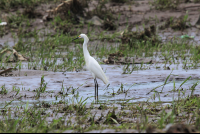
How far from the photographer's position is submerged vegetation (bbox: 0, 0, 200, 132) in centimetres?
388

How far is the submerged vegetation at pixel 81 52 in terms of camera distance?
388cm

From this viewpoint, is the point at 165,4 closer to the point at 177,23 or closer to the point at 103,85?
the point at 177,23

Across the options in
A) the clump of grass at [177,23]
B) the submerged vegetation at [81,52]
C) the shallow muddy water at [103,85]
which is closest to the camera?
the submerged vegetation at [81,52]

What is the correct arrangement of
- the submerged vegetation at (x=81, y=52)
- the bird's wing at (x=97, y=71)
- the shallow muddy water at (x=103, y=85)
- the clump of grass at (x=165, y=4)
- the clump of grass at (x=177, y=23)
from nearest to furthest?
the submerged vegetation at (x=81, y=52) → the shallow muddy water at (x=103, y=85) → the bird's wing at (x=97, y=71) → the clump of grass at (x=177, y=23) → the clump of grass at (x=165, y=4)

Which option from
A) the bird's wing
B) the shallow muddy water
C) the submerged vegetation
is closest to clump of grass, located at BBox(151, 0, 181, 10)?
the submerged vegetation

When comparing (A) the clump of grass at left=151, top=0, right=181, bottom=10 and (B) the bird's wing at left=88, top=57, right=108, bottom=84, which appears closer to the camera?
(B) the bird's wing at left=88, top=57, right=108, bottom=84

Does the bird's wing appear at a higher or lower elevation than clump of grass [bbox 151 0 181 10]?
lower

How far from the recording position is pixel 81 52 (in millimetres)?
8336

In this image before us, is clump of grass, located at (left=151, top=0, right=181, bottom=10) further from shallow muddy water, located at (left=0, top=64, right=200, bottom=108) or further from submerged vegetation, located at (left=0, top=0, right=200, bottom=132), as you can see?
shallow muddy water, located at (left=0, top=64, right=200, bottom=108)

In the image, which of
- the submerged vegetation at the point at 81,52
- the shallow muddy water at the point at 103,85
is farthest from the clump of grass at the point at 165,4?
the shallow muddy water at the point at 103,85

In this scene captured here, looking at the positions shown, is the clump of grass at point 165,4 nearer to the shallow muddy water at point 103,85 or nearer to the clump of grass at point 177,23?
the clump of grass at point 177,23

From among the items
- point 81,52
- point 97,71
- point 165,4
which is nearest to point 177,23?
point 165,4

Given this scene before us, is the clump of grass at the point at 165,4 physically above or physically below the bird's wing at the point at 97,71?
above

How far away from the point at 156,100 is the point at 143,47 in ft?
16.8
